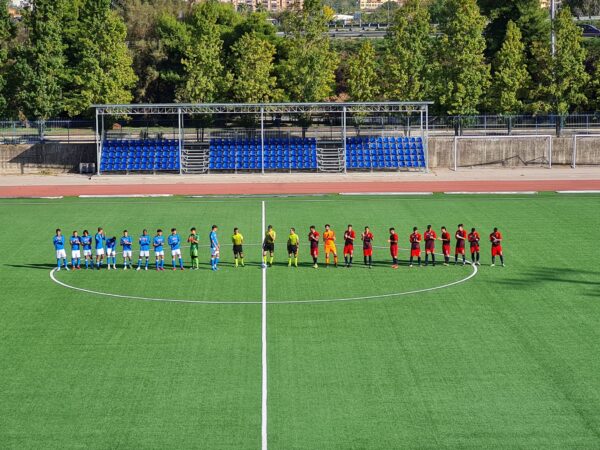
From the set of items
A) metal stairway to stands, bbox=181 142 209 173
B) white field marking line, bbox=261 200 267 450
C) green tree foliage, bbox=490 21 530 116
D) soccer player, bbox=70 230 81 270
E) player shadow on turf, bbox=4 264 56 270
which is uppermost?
green tree foliage, bbox=490 21 530 116

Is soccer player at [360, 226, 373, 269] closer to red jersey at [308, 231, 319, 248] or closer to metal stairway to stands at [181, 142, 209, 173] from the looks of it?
red jersey at [308, 231, 319, 248]

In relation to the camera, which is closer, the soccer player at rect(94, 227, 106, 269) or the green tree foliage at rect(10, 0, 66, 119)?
the soccer player at rect(94, 227, 106, 269)

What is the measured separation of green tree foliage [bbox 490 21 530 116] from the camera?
2640 inches

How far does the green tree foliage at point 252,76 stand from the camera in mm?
→ 67438

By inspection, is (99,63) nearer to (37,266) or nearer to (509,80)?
(509,80)

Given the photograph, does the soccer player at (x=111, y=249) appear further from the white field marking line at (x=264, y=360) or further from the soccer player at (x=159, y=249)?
the white field marking line at (x=264, y=360)

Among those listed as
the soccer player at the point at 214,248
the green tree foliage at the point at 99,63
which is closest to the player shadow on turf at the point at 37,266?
the soccer player at the point at 214,248

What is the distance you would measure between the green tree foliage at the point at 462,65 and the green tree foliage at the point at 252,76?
12.0 m

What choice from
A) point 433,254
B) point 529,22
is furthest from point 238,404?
point 529,22

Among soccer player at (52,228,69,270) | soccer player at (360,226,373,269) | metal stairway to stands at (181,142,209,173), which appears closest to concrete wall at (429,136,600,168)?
metal stairway to stands at (181,142,209,173)

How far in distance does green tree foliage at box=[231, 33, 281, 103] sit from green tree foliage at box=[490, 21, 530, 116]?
15554 mm

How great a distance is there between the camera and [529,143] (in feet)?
207

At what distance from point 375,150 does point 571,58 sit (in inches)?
639

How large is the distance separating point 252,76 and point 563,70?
21699 millimetres
